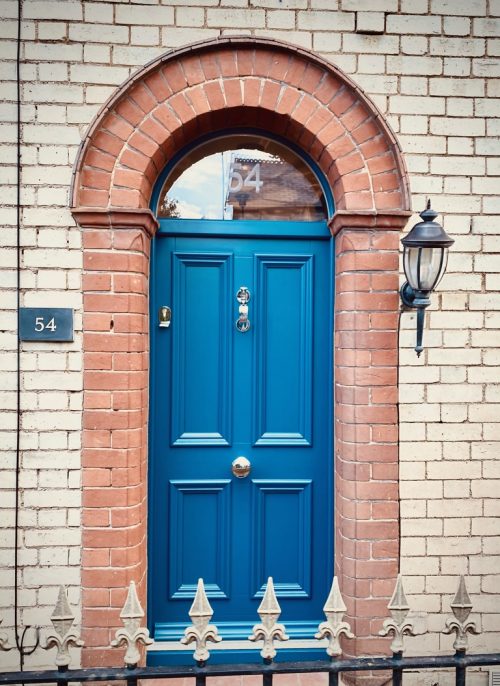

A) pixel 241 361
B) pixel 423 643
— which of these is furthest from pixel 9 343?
pixel 423 643

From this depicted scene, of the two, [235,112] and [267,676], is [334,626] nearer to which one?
[267,676]

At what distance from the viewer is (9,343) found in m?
3.04

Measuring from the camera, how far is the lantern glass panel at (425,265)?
2.78 metres

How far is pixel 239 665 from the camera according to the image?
2.09m

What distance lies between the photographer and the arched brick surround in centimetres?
303

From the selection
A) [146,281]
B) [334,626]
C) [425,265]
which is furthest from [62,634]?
[425,265]

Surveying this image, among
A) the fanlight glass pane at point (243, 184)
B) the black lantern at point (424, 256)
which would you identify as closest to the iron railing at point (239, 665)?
the black lantern at point (424, 256)

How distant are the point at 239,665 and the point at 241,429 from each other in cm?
145

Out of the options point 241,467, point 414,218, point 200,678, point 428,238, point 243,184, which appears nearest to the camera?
point 200,678

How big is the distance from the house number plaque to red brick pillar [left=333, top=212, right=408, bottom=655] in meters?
1.59

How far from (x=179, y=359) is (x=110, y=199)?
99 centimetres

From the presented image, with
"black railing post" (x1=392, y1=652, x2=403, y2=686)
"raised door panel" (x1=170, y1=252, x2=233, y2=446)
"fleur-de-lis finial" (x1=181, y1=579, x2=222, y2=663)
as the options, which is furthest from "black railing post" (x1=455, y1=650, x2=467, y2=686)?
"raised door panel" (x1=170, y1=252, x2=233, y2=446)

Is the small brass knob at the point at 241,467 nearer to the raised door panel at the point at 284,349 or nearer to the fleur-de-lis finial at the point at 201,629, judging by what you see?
the raised door panel at the point at 284,349

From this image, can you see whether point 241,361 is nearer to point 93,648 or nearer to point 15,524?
point 15,524
